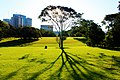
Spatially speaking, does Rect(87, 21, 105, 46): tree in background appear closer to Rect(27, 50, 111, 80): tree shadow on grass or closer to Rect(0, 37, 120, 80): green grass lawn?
Rect(0, 37, 120, 80): green grass lawn

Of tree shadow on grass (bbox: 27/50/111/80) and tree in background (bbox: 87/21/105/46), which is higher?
tree in background (bbox: 87/21/105/46)

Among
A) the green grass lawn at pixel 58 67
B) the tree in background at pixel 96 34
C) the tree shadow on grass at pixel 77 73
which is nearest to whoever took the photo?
the tree shadow on grass at pixel 77 73

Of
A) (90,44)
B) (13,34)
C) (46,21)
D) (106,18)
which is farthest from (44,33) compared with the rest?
(46,21)

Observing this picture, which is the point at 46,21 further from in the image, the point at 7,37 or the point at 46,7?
the point at 7,37

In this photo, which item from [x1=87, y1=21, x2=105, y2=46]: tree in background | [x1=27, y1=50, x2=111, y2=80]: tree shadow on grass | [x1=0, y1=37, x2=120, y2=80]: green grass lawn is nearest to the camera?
[x1=27, y1=50, x2=111, y2=80]: tree shadow on grass

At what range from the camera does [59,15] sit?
243 feet

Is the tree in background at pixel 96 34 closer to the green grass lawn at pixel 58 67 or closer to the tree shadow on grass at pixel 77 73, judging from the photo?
the green grass lawn at pixel 58 67

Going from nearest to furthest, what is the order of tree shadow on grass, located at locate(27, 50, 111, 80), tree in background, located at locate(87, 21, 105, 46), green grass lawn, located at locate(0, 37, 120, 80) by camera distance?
tree shadow on grass, located at locate(27, 50, 111, 80)
green grass lawn, located at locate(0, 37, 120, 80)
tree in background, located at locate(87, 21, 105, 46)

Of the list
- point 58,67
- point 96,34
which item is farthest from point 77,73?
point 96,34

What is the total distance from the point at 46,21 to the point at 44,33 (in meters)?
107

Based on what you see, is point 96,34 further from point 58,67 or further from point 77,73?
point 77,73

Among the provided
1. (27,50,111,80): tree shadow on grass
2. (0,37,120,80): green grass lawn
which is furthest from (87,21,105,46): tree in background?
(27,50,111,80): tree shadow on grass

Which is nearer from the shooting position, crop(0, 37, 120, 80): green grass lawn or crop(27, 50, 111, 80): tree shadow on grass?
crop(27, 50, 111, 80): tree shadow on grass

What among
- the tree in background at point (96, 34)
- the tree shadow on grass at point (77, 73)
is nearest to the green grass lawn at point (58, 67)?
the tree shadow on grass at point (77, 73)
